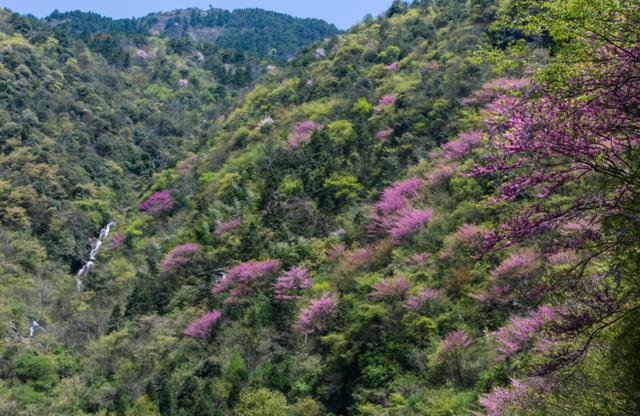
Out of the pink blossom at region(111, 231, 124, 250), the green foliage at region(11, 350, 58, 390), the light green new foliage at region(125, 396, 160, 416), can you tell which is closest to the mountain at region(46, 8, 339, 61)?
the pink blossom at region(111, 231, 124, 250)

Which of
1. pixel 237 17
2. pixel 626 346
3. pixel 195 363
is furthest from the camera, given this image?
pixel 237 17

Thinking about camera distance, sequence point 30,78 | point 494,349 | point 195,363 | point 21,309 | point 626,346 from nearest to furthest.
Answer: point 626,346 → point 494,349 → point 195,363 → point 21,309 → point 30,78

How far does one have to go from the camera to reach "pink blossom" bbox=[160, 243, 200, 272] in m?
31.6

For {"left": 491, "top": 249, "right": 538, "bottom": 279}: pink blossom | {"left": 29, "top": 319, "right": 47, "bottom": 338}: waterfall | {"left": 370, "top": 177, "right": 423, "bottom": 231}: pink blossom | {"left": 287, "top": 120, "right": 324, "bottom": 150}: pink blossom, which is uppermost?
{"left": 287, "top": 120, "right": 324, "bottom": 150}: pink blossom

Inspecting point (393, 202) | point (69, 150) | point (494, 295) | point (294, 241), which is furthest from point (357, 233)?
point (69, 150)

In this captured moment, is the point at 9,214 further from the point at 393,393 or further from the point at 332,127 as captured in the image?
the point at 393,393

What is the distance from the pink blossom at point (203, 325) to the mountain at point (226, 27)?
340 ft

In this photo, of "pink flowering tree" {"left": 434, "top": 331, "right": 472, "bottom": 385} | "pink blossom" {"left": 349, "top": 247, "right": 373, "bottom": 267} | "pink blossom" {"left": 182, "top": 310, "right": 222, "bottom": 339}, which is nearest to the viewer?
"pink flowering tree" {"left": 434, "top": 331, "right": 472, "bottom": 385}

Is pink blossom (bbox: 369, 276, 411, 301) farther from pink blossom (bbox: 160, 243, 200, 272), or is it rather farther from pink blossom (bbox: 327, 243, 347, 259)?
pink blossom (bbox: 160, 243, 200, 272)

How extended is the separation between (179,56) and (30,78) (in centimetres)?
3508

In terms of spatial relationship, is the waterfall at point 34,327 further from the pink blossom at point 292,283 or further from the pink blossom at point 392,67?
the pink blossom at point 392,67

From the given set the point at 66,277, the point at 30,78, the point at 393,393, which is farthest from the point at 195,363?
the point at 30,78

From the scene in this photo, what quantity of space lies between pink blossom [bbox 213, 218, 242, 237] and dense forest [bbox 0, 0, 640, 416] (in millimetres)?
181

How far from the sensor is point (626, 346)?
23.0 feet
